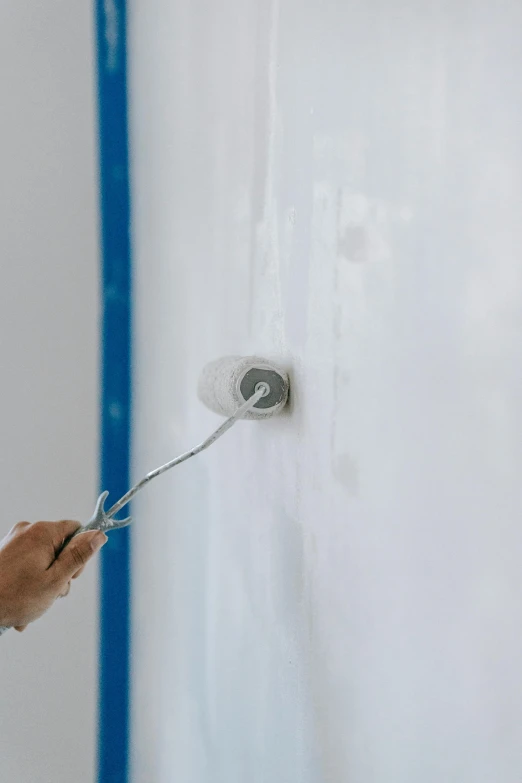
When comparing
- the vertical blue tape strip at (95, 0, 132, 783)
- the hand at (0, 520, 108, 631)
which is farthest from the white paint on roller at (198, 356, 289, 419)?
the vertical blue tape strip at (95, 0, 132, 783)

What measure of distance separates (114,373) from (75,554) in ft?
1.67

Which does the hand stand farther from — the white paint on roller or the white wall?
the white wall

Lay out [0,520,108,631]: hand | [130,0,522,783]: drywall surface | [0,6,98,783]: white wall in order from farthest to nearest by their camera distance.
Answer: [0,6,98,783]: white wall
[0,520,108,631]: hand
[130,0,522,783]: drywall surface

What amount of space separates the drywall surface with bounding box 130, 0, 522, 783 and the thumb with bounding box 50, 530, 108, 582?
167 millimetres

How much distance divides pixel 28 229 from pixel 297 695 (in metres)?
0.70

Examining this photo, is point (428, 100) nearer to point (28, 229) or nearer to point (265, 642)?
point (265, 642)

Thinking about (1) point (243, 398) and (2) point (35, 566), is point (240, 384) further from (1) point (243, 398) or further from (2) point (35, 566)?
(2) point (35, 566)

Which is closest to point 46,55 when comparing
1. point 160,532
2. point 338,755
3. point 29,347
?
point 29,347

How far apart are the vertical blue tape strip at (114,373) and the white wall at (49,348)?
0.05 ft

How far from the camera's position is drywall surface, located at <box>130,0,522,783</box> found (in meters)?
0.39

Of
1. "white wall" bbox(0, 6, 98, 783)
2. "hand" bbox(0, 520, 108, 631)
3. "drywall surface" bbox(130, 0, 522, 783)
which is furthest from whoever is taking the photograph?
"white wall" bbox(0, 6, 98, 783)

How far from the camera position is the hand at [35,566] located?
59 centimetres

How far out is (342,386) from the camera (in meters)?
0.55

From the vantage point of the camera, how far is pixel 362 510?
0.52 metres
